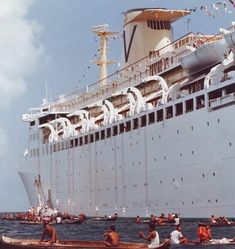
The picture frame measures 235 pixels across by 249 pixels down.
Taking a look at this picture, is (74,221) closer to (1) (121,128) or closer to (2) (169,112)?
(1) (121,128)

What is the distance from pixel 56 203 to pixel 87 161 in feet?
37.6

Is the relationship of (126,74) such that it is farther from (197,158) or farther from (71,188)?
(197,158)

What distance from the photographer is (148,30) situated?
237ft

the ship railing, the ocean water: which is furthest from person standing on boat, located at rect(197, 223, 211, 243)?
the ship railing

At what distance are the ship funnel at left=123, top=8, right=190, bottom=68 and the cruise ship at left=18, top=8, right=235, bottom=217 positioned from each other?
0.09 meters

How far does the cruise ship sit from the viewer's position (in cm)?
4559

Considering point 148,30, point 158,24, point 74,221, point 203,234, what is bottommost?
point 203,234

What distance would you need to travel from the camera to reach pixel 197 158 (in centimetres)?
4681

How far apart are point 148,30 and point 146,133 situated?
63.7 ft

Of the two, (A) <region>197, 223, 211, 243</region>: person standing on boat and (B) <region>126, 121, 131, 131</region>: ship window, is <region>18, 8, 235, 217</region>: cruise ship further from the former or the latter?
(A) <region>197, 223, 211, 243</region>: person standing on boat

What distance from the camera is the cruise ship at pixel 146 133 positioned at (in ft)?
150

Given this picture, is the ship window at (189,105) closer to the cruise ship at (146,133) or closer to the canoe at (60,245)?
the cruise ship at (146,133)

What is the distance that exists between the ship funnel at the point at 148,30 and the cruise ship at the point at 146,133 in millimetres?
94

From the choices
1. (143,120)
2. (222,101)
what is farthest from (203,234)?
(143,120)
